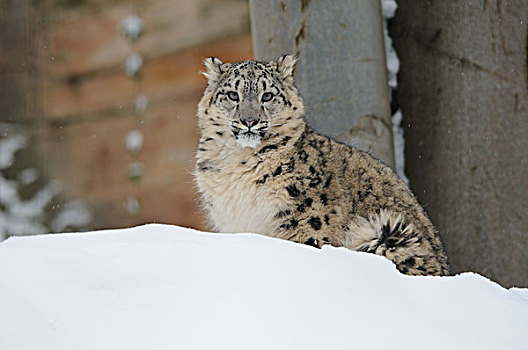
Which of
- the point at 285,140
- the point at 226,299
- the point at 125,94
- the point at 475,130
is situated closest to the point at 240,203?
the point at 285,140

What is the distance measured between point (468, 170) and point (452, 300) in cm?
283

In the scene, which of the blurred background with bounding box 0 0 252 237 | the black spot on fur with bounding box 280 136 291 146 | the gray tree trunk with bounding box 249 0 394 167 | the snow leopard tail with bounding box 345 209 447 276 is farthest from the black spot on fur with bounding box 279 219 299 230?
the blurred background with bounding box 0 0 252 237

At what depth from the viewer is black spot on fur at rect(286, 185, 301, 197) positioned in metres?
4.08

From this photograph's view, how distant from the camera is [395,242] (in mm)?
3988

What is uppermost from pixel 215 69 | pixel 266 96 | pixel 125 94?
pixel 215 69

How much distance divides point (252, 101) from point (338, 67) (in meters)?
1.27

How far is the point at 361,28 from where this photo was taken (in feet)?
17.9

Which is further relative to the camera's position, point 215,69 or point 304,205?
point 215,69

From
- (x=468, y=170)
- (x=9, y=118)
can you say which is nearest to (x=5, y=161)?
(x=9, y=118)

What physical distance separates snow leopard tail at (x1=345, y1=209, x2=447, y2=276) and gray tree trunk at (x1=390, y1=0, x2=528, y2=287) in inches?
51.3

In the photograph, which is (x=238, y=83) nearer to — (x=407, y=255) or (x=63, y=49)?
(x=407, y=255)

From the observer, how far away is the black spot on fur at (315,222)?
401cm

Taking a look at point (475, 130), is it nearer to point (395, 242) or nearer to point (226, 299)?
point (395, 242)

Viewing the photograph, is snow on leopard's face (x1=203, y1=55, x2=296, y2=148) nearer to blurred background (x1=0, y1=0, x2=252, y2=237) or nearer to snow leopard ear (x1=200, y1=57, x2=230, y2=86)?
snow leopard ear (x1=200, y1=57, x2=230, y2=86)
